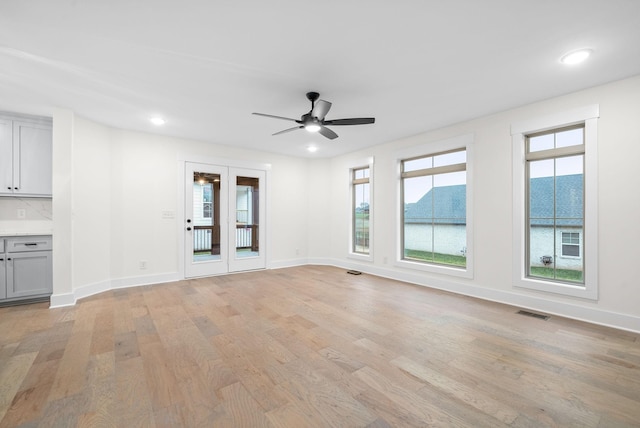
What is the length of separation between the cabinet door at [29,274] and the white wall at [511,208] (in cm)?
513

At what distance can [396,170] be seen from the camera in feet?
17.4

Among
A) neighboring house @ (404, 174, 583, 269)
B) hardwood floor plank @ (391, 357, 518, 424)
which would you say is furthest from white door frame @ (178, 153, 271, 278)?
hardwood floor plank @ (391, 357, 518, 424)

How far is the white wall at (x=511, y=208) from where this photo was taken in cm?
293

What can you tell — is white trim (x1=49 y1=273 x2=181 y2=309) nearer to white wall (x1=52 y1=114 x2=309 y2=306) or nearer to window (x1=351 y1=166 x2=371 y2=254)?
white wall (x1=52 y1=114 x2=309 y2=306)

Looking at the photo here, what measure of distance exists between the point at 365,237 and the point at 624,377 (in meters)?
4.38

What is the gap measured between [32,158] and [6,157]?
25cm

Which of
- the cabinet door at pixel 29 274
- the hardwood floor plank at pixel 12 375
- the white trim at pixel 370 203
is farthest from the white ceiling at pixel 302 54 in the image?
the hardwood floor plank at pixel 12 375

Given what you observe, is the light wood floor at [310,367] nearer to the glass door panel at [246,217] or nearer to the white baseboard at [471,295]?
the white baseboard at [471,295]

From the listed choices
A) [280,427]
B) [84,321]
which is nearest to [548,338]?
[280,427]

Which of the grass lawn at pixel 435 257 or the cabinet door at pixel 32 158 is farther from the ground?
the cabinet door at pixel 32 158

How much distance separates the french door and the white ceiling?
1713 millimetres

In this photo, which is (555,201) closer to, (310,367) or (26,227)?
(310,367)

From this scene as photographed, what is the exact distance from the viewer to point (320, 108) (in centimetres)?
297

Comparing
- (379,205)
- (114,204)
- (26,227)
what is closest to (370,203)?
(379,205)
